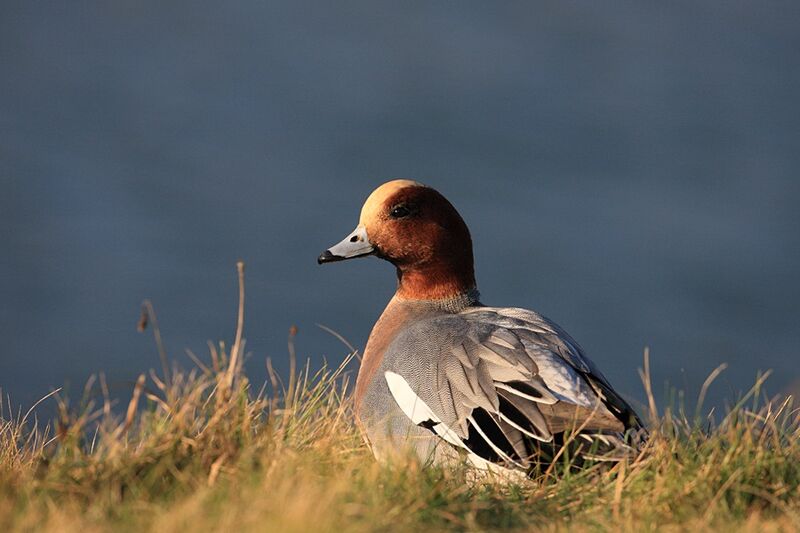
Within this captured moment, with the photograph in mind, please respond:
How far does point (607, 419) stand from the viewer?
506 centimetres

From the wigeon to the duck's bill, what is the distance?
0.04 ft

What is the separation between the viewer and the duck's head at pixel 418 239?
21.5 feet

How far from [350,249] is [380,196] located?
1.18 feet

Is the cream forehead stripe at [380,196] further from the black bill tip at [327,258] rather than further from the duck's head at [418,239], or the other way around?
the black bill tip at [327,258]

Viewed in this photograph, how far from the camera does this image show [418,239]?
21.5ft

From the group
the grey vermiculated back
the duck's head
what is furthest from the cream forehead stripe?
the grey vermiculated back

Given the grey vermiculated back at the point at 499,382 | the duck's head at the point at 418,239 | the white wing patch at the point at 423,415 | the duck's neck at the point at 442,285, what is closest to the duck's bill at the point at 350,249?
the duck's head at the point at 418,239

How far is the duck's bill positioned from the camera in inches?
261

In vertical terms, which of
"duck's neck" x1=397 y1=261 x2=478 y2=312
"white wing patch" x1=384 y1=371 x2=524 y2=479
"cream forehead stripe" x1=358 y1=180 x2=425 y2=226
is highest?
"cream forehead stripe" x1=358 y1=180 x2=425 y2=226

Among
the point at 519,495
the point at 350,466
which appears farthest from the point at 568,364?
the point at 350,466

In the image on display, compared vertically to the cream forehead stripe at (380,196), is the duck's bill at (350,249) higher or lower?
lower

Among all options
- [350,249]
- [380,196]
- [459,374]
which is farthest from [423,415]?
[380,196]

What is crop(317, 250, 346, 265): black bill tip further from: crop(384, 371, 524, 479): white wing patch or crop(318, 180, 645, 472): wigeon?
crop(384, 371, 524, 479): white wing patch

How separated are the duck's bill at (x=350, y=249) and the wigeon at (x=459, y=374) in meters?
0.01
